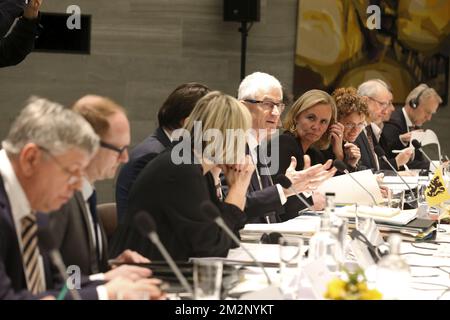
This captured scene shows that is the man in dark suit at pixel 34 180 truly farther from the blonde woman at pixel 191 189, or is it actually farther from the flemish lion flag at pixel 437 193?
the flemish lion flag at pixel 437 193

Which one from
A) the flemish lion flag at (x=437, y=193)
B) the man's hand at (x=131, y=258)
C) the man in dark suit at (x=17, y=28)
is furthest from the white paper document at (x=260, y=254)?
the man in dark suit at (x=17, y=28)

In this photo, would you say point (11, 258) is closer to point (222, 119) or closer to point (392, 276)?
point (392, 276)

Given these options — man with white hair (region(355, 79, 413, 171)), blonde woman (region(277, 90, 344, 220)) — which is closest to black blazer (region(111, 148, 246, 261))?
blonde woman (region(277, 90, 344, 220))

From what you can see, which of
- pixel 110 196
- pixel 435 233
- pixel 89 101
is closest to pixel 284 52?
pixel 110 196

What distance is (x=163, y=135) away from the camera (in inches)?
157

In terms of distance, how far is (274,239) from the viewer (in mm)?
3484

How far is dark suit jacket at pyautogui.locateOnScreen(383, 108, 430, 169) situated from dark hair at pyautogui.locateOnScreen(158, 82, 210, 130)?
13.9ft

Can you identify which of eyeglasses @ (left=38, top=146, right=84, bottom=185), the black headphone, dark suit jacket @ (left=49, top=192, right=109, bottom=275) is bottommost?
the black headphone

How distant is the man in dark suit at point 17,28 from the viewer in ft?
13.7

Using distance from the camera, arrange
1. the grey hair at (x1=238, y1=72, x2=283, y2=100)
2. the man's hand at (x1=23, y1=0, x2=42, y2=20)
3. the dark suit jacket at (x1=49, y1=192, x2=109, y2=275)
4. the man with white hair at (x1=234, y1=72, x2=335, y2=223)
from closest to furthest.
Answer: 1. the dark suit jacket at (x1=49, y1=192, x2=109, y2=275)
2. the man with white hair at (x1=234, y1=72, x2=335, y2=223)
3. the man's hand at (x1=23, y1=0, x2=42, y2=20)
4. the grey hair at (x1=238, y1=72, x2=283, y2=100)

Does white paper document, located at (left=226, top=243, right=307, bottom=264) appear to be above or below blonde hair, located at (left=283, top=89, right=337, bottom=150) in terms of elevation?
below

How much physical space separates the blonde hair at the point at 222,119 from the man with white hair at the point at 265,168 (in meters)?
0.72

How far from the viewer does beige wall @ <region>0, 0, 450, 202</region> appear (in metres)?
7.88

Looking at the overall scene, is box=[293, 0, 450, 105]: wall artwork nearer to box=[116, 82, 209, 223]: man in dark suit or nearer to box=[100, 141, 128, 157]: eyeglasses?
box=[116, 82, 209, 223]: man in dark suit
